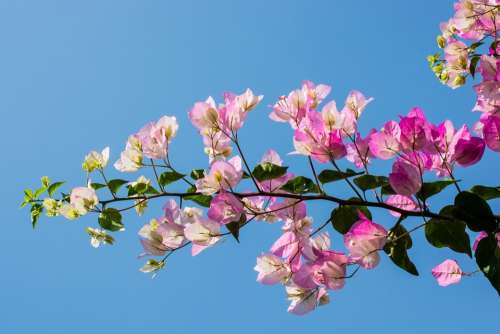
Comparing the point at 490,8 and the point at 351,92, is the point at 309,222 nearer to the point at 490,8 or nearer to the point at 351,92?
the point at 351,92

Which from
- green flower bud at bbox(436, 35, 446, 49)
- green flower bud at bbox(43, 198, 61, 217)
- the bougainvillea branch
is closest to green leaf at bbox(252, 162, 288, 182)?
the bougainvillea branch

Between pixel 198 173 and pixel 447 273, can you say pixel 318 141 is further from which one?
pixel 447 273

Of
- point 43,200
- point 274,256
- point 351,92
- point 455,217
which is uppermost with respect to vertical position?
point 43,200

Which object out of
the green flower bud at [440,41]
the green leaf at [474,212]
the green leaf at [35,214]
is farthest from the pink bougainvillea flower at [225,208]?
the green flower bud at [440,41]

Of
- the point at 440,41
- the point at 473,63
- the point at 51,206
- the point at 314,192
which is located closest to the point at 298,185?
the point at 314,192

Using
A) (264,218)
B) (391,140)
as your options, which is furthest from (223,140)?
(391,140)

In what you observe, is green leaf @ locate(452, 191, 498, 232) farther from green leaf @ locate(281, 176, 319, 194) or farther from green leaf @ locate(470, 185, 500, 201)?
green leaf @ locate(281, 176, 319, 194)

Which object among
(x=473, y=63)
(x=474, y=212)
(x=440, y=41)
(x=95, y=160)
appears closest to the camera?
(x=474, y=212)
